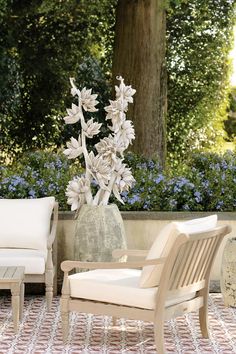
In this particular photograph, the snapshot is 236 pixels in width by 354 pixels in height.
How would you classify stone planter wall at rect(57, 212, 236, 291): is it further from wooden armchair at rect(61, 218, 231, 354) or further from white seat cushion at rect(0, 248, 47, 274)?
wooden armchair at rect(61, 218, 231, 354)

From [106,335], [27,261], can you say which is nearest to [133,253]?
[106,335]

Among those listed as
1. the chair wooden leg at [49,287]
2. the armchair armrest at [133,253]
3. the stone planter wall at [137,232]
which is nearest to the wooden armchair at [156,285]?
the armchair armrest at [133,253]

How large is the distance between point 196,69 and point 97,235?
7917 millimetres

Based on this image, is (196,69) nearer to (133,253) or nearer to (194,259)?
(133,253)

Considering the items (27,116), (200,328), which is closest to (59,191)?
(200,328)

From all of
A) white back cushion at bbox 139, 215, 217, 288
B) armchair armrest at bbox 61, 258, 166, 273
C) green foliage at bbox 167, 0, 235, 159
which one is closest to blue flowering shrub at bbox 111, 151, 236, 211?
armchair armrest at bbox 61, 258, 166, 273

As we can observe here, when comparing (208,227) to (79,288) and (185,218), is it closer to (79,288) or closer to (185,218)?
(79,288)

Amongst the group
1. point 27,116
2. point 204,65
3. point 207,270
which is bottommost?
point 207,270

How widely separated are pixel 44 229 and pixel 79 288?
6.10 feet

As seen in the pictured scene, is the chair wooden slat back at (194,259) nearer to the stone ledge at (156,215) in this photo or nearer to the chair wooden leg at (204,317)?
the chair wooden leg at (204,317)

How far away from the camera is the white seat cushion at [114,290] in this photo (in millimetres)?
6035

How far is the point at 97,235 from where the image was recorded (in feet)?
26.5

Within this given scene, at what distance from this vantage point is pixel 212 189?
371 inches

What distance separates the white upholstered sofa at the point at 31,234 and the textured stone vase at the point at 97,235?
0.25 m
